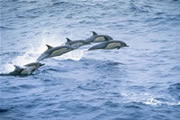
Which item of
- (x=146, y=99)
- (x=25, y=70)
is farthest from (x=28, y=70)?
(x=146, y=99)

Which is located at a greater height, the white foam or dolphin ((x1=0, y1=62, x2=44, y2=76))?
dolphin ((x1=0, y1=62, x2=44, y2=76))

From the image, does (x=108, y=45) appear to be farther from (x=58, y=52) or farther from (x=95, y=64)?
(x=58, y=52)

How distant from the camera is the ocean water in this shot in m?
15.5

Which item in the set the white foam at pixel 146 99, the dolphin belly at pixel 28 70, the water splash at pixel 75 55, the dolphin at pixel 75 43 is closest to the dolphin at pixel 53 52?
the water splash at pixel 75 55

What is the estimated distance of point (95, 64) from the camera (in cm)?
2119

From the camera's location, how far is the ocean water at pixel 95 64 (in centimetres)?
1554

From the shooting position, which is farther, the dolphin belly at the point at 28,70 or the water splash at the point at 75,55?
the water splash at the point at 75,55

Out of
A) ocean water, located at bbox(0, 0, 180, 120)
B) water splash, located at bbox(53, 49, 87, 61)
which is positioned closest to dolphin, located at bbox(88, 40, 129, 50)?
ocean water, located at bbox(0, 0, 180, 120)

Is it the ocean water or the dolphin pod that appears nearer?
the ocean water

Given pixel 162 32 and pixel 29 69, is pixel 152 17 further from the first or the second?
pixel 29 69

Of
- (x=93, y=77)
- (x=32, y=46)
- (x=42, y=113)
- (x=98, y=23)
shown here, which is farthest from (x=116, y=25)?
(x=42, y=113)

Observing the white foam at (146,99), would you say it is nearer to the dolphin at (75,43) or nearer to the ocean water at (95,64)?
the ocean water at (95,64)

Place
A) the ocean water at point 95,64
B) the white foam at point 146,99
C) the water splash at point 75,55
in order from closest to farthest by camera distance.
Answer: the ocean water at point 95,64 < the white foam at point 146,99 < the water splash at point 75,55

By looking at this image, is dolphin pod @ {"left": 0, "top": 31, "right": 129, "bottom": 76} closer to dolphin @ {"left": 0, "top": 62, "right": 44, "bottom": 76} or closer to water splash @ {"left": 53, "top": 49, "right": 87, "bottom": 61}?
dolphin @ {"left": 0, "top": 62, "right": 44, "bottom": 76}
